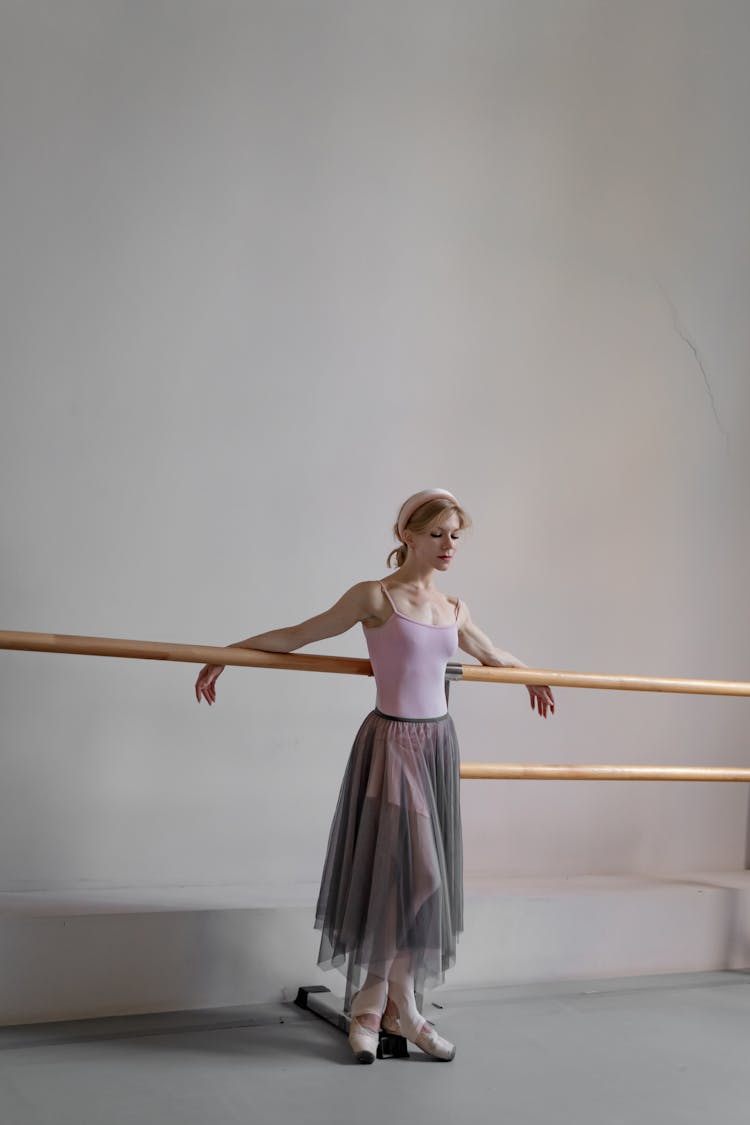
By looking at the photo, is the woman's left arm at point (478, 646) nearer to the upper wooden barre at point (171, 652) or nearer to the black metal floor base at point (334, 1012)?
the upper wooden barre at point (171, 652)

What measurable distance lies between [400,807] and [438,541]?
501 mm

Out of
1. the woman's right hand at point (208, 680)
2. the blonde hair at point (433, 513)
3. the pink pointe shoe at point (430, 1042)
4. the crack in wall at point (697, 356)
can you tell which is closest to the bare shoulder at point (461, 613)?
the blonde hair at point (433, 513)

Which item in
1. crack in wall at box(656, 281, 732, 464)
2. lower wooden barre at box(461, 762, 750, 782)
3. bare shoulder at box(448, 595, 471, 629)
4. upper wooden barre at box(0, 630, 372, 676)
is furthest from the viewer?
crack in wall at box(656, 281, 732, 464)

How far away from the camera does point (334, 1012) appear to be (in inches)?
94.0

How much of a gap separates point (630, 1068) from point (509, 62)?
2.39 m

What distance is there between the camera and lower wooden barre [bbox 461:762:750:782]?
2602mm

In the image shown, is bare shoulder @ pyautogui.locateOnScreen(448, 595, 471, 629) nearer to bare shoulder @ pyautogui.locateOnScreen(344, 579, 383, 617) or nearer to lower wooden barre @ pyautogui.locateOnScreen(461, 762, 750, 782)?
bare shoulder @ pyautogui.locateOnScreen(344, 579, 383, 617)

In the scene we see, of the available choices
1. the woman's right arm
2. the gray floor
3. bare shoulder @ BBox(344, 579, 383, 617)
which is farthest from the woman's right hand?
the gray floor

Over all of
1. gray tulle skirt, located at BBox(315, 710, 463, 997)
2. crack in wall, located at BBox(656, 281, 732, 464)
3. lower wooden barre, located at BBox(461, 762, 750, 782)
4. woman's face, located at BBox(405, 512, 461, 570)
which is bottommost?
gray tulle skirt, located at BBox(315, 710, 463, 997)

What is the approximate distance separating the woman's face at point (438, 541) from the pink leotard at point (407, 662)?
0.11 m

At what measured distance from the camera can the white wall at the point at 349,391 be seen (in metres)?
2.67

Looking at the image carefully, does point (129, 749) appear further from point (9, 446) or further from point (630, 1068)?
point (630, 1068)

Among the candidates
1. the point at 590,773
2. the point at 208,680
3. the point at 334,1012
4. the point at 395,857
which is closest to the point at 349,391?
the point at 208,680

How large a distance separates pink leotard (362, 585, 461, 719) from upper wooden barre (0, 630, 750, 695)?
9 cm
